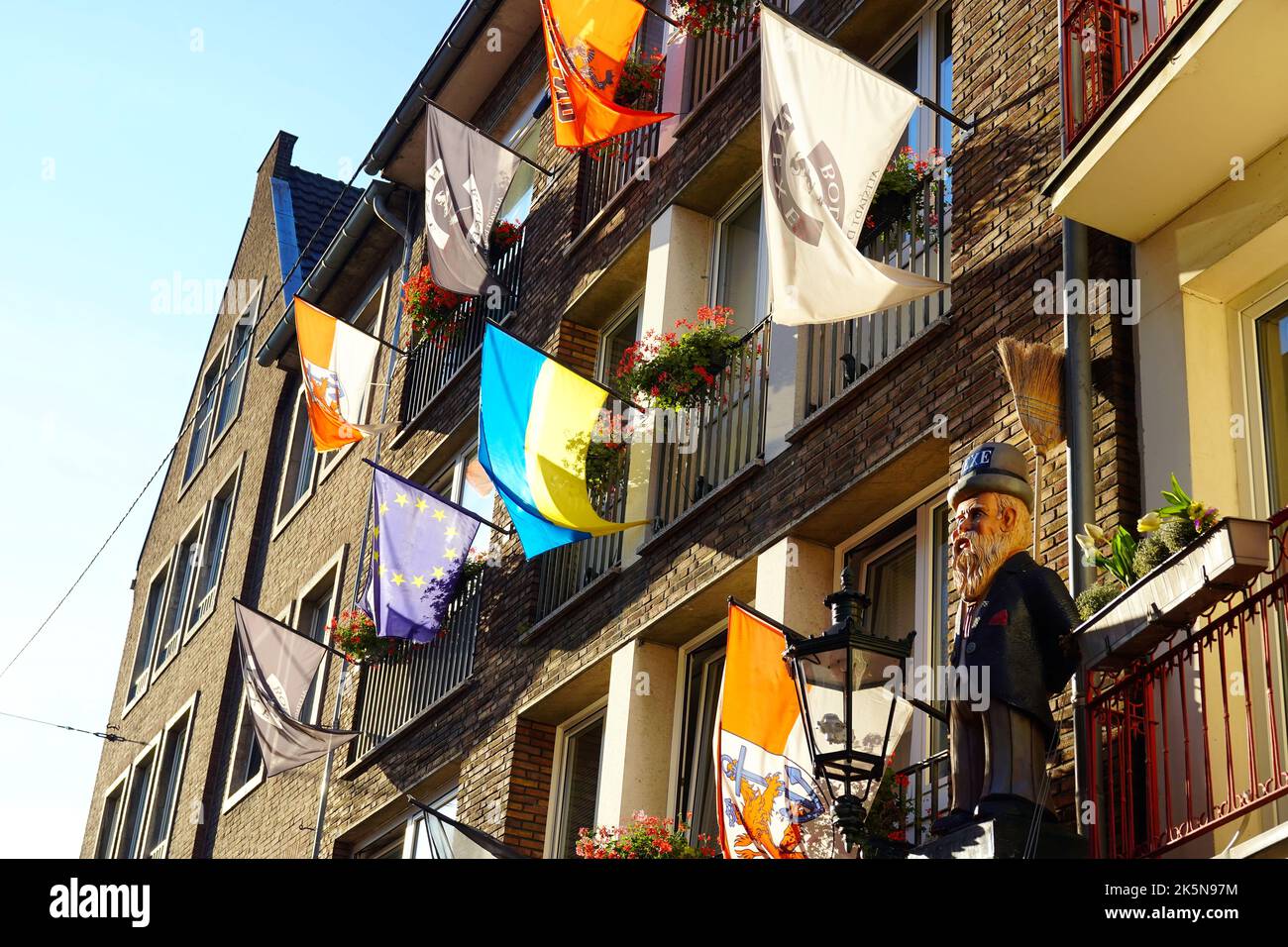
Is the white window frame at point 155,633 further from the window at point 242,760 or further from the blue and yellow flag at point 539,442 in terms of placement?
the blue and yellow flag at point 539,442

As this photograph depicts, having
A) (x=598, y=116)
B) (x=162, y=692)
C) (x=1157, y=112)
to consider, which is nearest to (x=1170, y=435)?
(x=1157, y=112)

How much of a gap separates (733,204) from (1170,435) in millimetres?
6196

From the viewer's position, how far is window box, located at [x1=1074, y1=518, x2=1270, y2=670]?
20.3 ft

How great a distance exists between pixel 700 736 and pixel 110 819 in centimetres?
1682

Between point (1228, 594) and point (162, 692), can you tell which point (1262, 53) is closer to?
point (1228, 594)

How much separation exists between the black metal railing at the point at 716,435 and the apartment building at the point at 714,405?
3 cm

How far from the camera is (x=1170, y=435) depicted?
8102mm

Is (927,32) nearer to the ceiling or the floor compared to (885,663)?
nearer to the ceiling

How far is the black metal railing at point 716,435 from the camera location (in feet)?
39.5

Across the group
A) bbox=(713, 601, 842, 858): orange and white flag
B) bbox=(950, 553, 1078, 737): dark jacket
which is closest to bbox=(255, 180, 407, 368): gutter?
bbox=(713, 601, 842, 858): orange and white flag

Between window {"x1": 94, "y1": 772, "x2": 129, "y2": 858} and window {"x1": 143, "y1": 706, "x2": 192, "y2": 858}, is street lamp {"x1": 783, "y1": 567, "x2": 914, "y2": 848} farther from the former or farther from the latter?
window {"x1": 94, "y1": 772, "x2": 129, "y2": 858}
